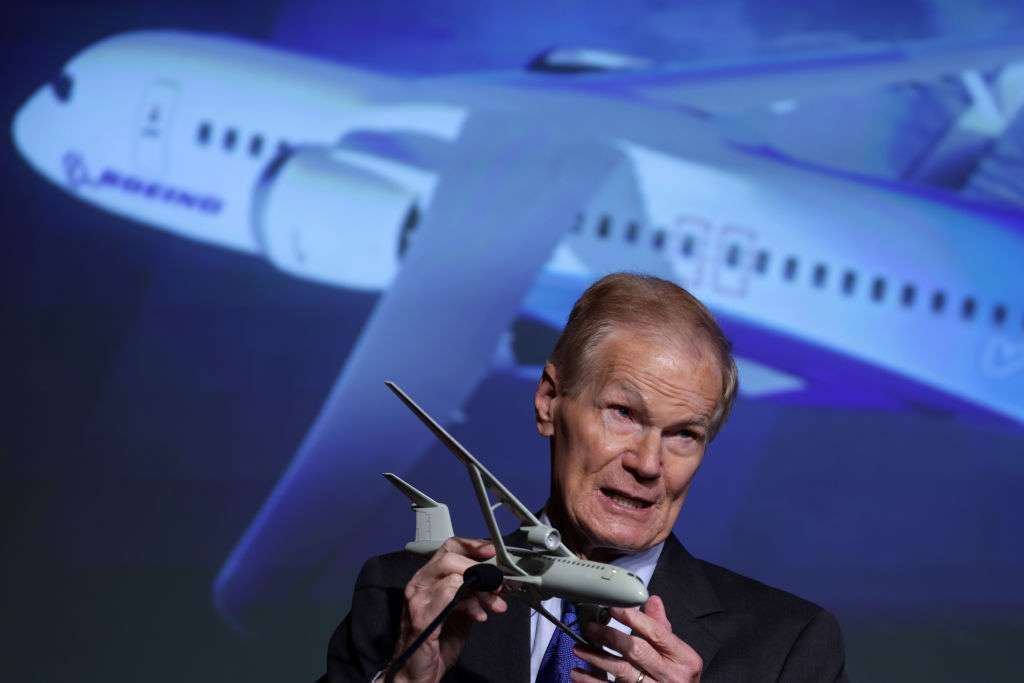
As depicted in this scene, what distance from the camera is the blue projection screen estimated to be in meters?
4.89

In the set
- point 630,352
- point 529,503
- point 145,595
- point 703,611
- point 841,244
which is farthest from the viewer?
point 841,244

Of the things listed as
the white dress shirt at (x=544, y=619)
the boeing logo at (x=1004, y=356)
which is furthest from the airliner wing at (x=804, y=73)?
the white dress shirt at (x=544, y=619)

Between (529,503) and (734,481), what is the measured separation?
94 cm

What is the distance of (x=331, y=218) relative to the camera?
5.12 metres

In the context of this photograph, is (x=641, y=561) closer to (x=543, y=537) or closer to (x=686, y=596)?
(x=686, y=596)

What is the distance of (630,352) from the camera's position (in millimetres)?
1817

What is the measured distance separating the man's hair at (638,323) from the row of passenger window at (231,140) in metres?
3.53

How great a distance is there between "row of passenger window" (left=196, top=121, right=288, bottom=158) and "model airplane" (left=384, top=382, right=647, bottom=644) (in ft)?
12.1

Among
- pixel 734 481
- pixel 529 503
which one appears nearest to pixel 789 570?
pixel 734 481

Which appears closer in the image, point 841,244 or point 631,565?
point 631,565

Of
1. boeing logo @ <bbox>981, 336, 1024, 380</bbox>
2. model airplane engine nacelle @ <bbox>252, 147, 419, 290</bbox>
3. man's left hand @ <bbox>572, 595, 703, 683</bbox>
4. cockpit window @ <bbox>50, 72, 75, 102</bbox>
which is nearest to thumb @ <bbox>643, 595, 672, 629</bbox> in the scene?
man's left hand @ <bbox>572, 595, 703, 683</bbox>

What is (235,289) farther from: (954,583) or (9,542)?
(954,583)

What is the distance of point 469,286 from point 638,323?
10.6ft

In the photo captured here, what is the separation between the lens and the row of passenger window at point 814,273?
5082mm
